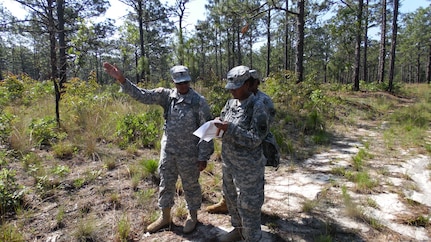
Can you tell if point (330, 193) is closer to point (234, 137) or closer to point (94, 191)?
point (234, 137)

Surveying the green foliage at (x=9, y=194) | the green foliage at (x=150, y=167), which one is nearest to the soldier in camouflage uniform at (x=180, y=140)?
the green foliage at (x=150, y=167)

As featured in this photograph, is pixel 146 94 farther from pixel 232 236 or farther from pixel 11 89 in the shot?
pixel 11 89

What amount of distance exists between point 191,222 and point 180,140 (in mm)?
822

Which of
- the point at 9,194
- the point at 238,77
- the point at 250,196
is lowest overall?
the point at 9,194

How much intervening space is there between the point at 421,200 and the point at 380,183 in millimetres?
495

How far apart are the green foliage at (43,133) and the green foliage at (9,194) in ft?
5.43

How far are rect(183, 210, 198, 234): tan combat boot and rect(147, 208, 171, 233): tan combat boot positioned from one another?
20 centimetres

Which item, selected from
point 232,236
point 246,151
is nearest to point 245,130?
point 246,151

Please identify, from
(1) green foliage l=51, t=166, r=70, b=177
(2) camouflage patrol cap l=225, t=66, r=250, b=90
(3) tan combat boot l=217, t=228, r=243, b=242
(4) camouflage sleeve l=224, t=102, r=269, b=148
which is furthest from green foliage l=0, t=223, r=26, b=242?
(2) camouflage patrol cap l=225, t=66, r=250, b=90

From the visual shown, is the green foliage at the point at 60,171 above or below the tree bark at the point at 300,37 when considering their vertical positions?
below

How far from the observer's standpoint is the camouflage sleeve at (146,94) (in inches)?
102

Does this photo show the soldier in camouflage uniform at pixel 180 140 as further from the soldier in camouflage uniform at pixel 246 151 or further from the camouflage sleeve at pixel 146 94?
the soldier in camouflage uniform at pixel 246 151

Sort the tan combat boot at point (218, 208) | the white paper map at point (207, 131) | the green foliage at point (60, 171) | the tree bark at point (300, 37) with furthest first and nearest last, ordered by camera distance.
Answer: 1. the tree bark at point (300, 37)
2. the green foliage at point (60, 171)
3. the tan combat boot at point (218, 208)
4. the white paper map at point (207, 131)

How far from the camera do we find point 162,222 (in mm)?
2611
